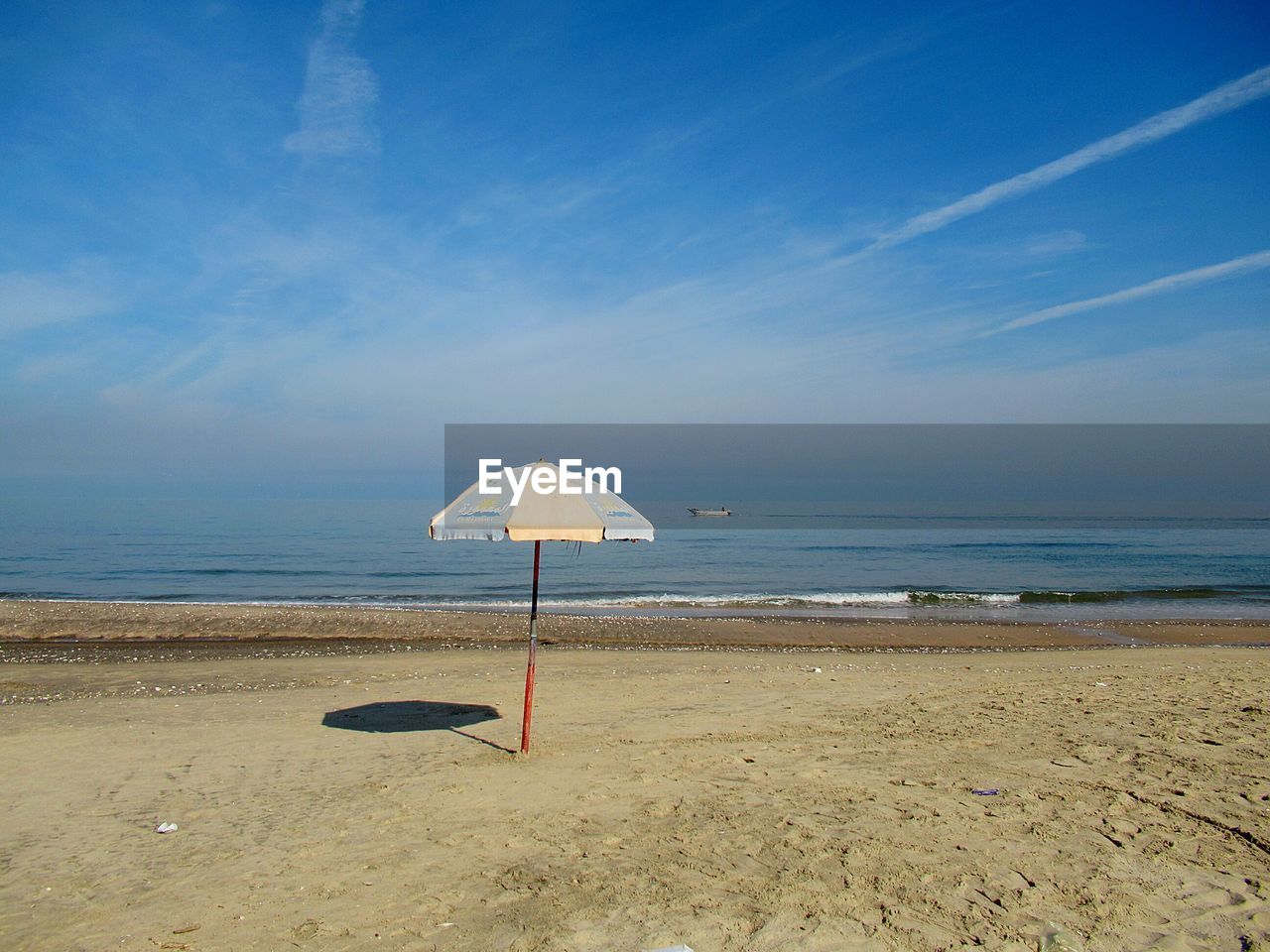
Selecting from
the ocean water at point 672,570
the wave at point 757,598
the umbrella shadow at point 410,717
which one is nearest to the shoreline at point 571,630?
the ocean water at point 672,570

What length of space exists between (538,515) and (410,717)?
459 centimetres

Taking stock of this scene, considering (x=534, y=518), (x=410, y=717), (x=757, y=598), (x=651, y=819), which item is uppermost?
(x=534, y=518)

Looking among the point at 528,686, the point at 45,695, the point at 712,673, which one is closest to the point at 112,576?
the point at 45,695

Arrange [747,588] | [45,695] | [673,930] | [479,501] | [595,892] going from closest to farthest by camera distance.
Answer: [673,930]
[595,892]
[479,501]
[45,695]
[747,588]

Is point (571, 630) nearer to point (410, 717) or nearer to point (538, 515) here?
point (410, 717)

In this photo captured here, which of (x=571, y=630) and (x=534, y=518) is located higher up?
(x=534, y=518)

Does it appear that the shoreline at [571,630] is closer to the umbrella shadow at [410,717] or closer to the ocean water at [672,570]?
the ocean water at [672,570]

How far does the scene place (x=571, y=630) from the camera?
1956cm

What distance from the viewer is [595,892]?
473 centimetres

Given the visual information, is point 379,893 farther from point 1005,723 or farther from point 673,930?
point 1005,723

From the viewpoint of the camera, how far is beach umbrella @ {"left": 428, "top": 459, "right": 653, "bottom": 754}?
21.5 ft

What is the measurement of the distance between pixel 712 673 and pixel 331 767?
6.92 m

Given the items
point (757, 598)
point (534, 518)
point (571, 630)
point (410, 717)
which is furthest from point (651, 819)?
point (757, 598)

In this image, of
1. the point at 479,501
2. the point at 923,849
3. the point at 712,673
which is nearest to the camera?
the point at 923,849
